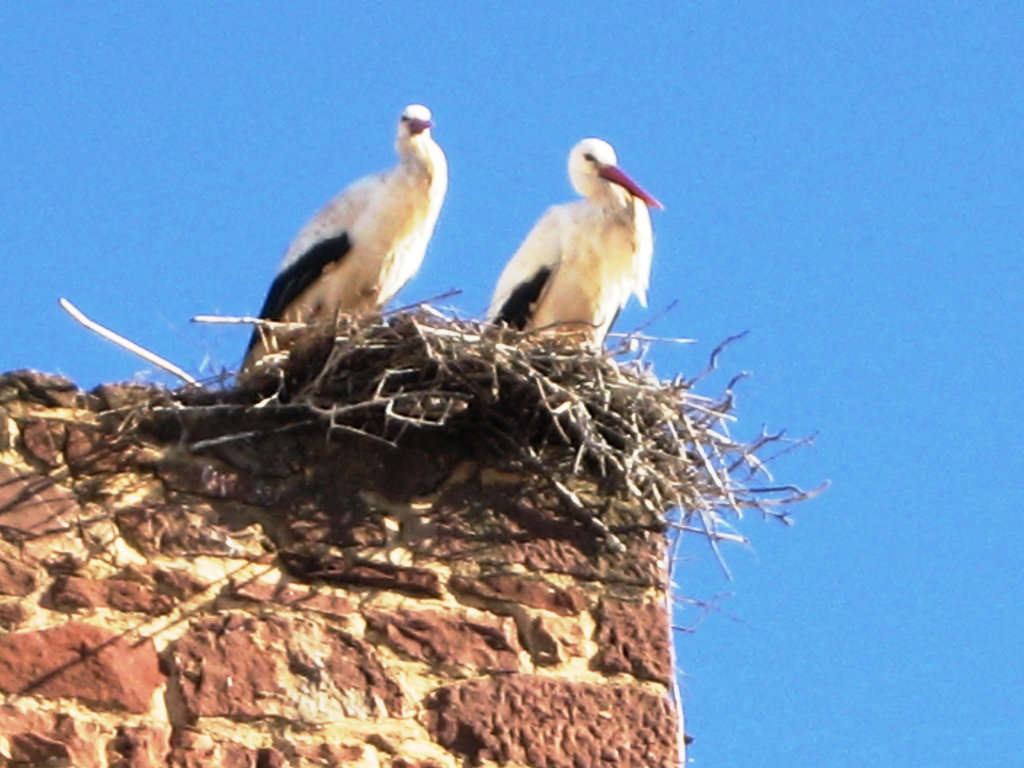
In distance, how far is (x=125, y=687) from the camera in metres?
5.81

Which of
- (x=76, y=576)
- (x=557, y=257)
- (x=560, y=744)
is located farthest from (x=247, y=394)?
(x=557, y=257)

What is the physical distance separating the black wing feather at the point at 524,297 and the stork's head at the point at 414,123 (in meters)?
0.57

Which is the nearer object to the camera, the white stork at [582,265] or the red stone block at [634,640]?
the red stone block at [634,640]

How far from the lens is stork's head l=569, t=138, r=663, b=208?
925 centimetres

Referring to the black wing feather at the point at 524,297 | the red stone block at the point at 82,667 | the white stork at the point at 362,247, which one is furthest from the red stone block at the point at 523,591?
the black wing feather at the point at 524,297

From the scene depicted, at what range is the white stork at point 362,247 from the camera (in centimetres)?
869

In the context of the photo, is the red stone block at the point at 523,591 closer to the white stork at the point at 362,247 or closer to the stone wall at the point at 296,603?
the stone wall at the point at 296,603

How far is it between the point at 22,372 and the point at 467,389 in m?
1.05

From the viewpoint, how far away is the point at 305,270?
8711 mm

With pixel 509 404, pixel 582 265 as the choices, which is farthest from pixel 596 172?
pixel 509 404

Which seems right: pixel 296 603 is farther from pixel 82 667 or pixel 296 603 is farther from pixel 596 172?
pixel 596 172

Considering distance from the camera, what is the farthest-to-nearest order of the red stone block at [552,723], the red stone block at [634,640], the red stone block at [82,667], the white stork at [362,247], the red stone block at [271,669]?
the white stork at [362,247], the red stone block at [634,640], the red stone block at [552,723], the red stone block at [271,669], the red stone block at [82,667]

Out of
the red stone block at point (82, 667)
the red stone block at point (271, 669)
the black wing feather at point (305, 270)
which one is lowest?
the red stone block at point (82, 667)

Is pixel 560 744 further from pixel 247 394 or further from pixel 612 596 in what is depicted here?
pixel 247 394
